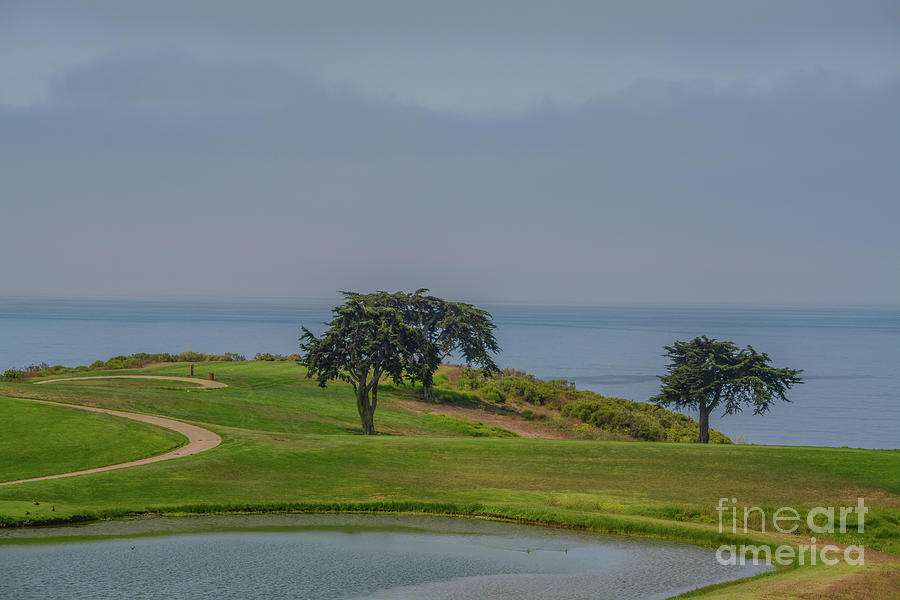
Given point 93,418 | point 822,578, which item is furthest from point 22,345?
point 822,578

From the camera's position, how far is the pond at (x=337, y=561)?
2228 cm

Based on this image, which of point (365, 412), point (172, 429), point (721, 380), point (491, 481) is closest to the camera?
point (491, 481)

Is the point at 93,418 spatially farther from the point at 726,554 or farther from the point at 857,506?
the point at 857,506

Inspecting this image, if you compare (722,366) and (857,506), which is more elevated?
(722,366)

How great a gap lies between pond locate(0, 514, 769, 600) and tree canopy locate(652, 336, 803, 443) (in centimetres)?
3348

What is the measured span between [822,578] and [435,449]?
25.0 metres

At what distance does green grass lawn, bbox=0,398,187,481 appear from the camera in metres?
37.6

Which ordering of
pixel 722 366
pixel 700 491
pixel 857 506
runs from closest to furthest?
pixel 857 506 → pixel 700 491 → pixel 722 366

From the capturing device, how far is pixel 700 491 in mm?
36094

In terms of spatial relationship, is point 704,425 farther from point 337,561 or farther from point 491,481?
point 337,561

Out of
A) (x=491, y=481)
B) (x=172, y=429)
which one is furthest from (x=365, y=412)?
(x=491, y=481)

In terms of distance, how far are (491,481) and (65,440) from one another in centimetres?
2279

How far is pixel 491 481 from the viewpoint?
38375 millimetres

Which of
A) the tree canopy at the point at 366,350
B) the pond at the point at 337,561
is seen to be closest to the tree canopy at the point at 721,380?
the tree canopy at the point at 366,350
